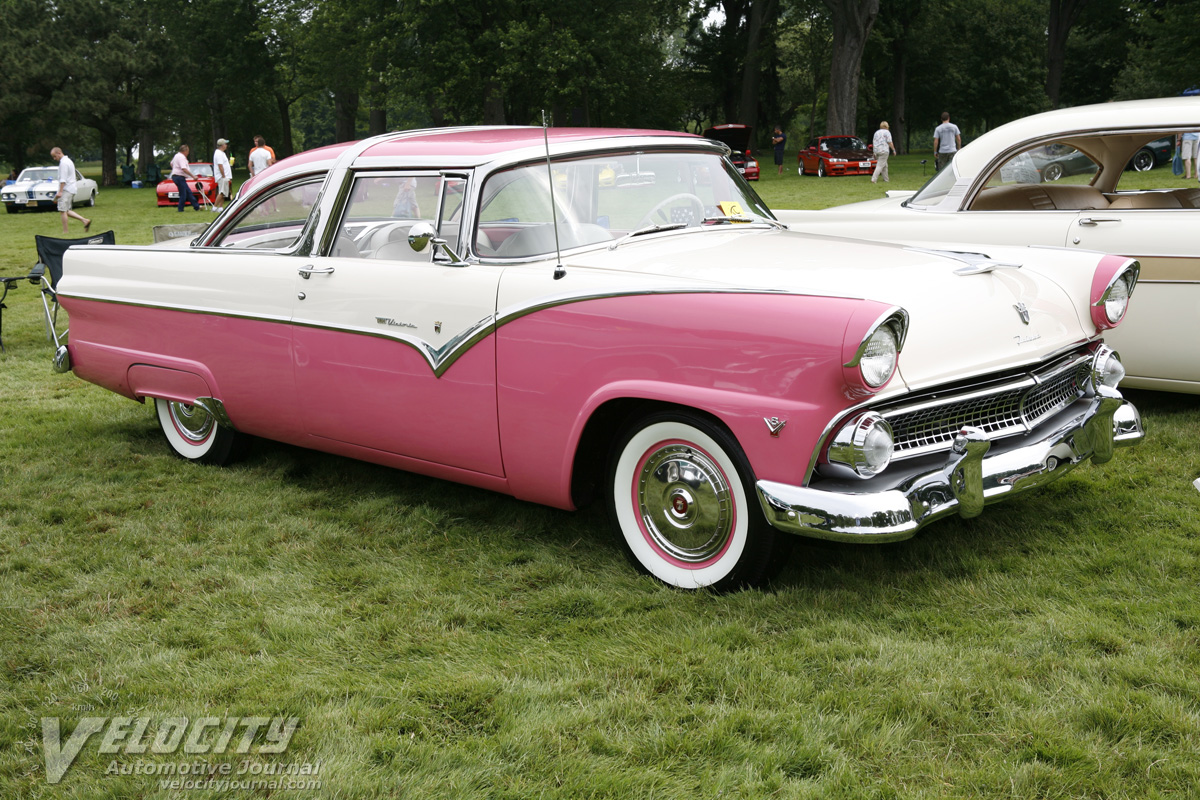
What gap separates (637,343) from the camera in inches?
141

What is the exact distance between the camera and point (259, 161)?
19.7 m

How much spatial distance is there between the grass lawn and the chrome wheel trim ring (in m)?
0.52

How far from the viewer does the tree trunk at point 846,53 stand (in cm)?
2861

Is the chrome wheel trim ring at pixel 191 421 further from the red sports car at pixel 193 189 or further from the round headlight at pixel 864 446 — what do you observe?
the red sports car at pixel 193 189

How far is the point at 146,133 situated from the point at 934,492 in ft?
173

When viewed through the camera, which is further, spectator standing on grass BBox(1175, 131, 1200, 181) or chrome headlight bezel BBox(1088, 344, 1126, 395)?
spectator standing on grass BBox(1175, 131, 1200, 181)

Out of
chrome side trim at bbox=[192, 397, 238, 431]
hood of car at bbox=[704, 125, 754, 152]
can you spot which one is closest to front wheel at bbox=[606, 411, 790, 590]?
chrome side trim at bbox=[192, 397, 238, 431]

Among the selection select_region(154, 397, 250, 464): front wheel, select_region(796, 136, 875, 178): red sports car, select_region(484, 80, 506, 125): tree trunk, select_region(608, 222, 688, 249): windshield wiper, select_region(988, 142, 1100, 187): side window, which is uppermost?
select_region(484, 80, 506, 125): tree trunk

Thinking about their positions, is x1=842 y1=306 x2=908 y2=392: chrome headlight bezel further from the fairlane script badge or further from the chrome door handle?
the chrome door handle

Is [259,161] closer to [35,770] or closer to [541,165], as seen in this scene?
[541,165]

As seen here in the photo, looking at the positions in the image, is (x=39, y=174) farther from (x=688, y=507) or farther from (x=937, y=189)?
(x=688, y=507)

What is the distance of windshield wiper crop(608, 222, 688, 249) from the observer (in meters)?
4.15

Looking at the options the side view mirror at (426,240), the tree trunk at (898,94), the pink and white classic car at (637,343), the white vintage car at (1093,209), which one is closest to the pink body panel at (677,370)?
the pink and white classic car at (637,343)

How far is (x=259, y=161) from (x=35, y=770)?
18.5 meters
